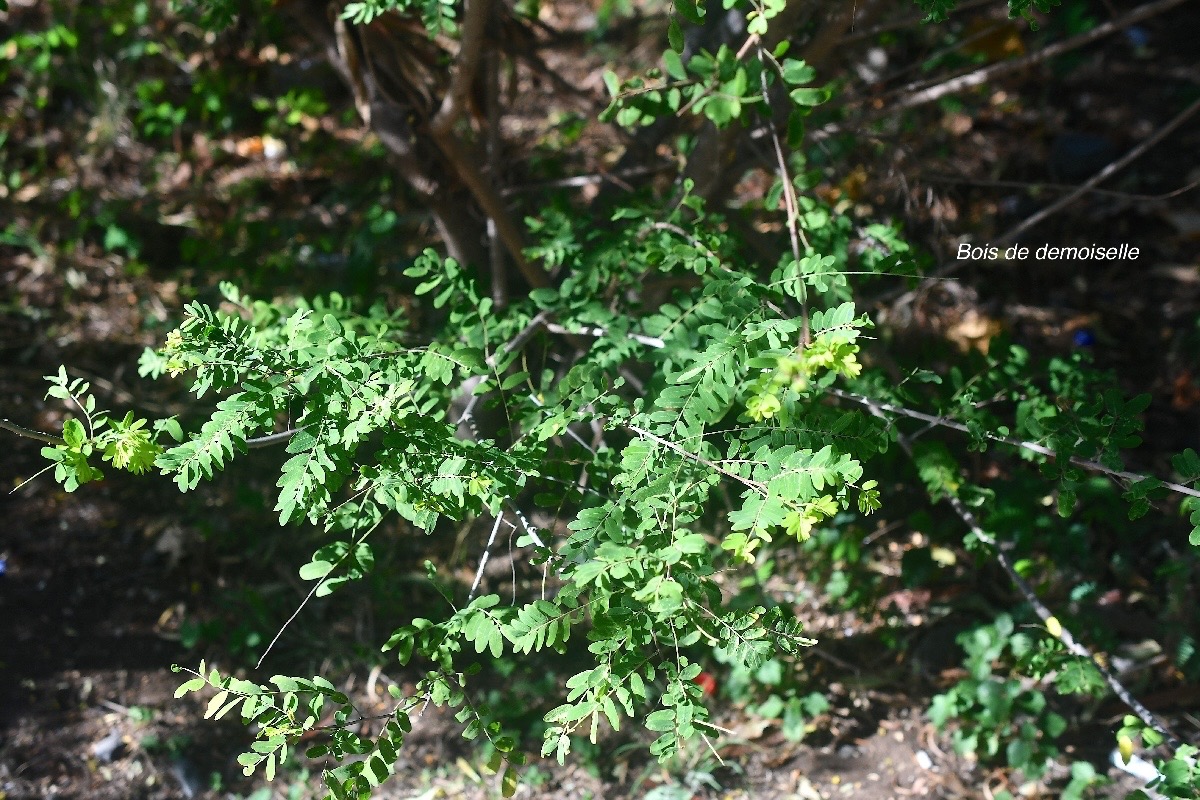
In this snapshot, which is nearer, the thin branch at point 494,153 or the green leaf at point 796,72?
the green leaf at point 796,72

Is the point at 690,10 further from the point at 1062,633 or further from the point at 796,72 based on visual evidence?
the point at 1062,633

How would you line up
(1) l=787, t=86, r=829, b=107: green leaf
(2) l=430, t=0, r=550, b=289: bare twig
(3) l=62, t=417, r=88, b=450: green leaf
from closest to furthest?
(3) l=62, t=417, r=88, b=450: green leaf < (1) l=787, t=86, r=829, b=107: green leaf < (2) l=430, t=0, r=550, b=289: bare twig

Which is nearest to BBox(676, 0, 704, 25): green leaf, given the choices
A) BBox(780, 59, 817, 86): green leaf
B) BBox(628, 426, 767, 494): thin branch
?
BBox(780, 59, 817, 86): green leaf

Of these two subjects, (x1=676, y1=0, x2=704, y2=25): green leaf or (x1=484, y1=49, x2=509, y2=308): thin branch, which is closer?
(x1=676, y1=0, x2=704, y2=25): green leaf

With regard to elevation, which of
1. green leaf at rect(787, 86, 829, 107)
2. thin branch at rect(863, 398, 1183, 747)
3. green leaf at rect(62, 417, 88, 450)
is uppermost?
green leaf at rect(787, 86, 829, 107)

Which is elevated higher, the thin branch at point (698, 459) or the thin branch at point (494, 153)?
the thin branch at point (494, 153)

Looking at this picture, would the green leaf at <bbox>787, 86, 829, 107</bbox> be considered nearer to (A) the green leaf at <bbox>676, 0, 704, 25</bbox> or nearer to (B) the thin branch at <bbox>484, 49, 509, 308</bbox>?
(A) the green leaf at <bbox>676, 0, 704, 25</bbox>

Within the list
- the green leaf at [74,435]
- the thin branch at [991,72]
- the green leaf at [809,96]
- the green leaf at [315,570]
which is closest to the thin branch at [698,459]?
the green leaf at [315,570]

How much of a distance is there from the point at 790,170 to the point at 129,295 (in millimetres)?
3004

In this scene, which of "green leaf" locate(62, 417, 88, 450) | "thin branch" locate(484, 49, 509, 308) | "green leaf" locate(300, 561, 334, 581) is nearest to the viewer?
"green leaf" locate(62, 417, 88, 450)

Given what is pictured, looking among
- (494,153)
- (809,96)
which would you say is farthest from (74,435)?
(494,153)

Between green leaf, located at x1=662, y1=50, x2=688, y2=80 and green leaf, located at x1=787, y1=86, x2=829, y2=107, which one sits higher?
green leaf, located at x1=662, y1=50, x2=688, y2=80

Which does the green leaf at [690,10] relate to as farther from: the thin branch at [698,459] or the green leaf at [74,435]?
the green leaf at [74,435]

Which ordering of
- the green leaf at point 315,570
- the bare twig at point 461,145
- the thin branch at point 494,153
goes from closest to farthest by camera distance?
the green leaf at point 315,570 < the bare twig at point 461,145 < the thin branch at point 494,153
